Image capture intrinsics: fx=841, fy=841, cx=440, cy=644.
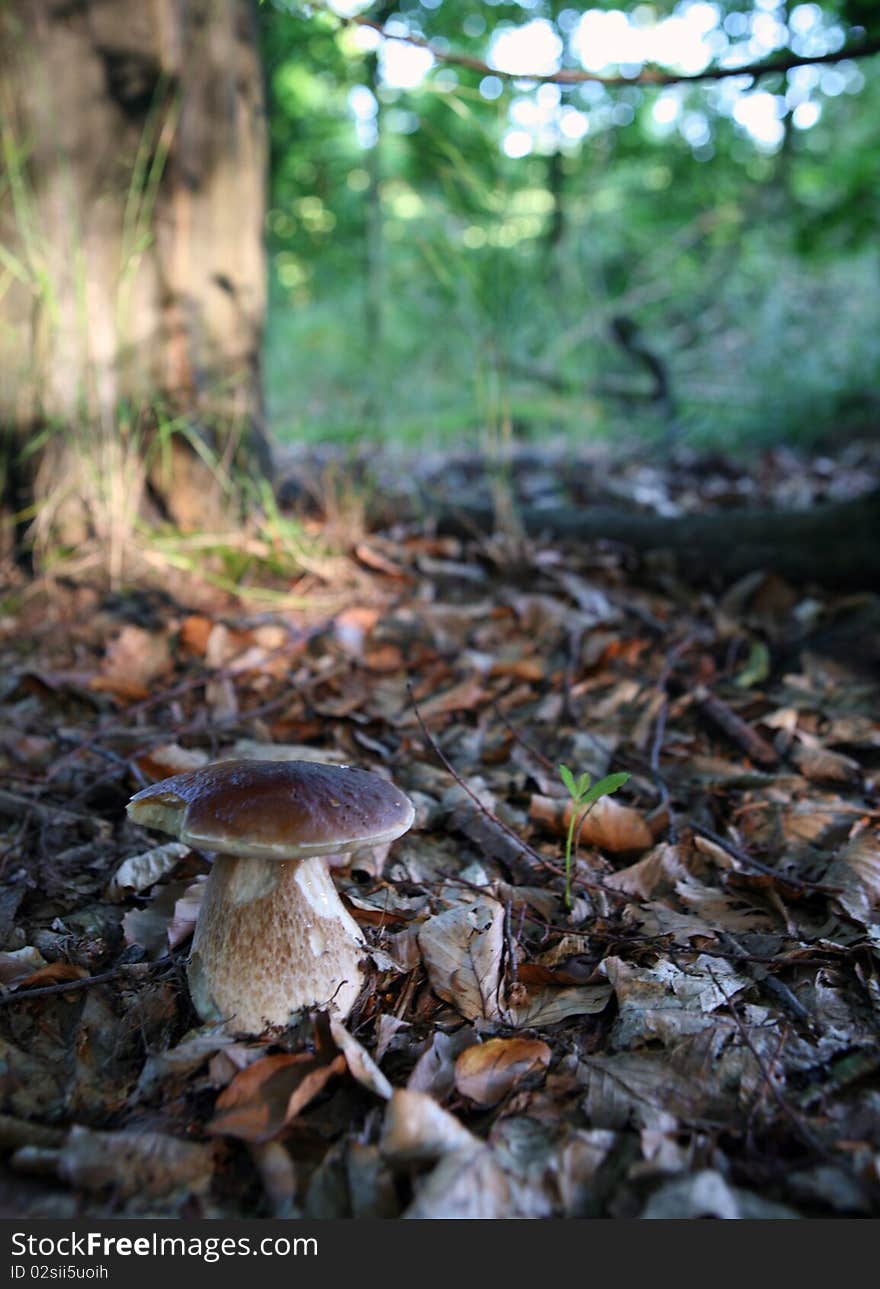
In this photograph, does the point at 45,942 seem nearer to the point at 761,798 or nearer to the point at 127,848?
the point at 127,848

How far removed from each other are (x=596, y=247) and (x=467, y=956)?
679cm

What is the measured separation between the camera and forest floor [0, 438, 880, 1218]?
1.24 meters

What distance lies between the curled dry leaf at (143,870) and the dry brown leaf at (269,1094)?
629 mm

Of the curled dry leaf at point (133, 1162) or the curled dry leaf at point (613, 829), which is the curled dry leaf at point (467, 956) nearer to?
the curled dry leaf at point (613, 829)

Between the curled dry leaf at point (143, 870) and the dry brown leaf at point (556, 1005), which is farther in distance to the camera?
the curled dry leaf at point (143, 870)

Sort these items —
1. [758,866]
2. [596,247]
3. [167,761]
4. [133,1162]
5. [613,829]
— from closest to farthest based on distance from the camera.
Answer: [133,1162], [758,866], [613,829], [167,761], [596,247]

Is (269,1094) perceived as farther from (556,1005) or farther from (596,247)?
(596,247)

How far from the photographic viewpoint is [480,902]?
1.82 meters

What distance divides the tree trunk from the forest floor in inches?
21.0

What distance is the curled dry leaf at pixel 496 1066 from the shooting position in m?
1.39

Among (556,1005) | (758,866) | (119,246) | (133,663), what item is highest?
(119,246)

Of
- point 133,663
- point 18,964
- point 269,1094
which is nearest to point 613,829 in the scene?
point 269,1094

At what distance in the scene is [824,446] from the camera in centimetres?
620

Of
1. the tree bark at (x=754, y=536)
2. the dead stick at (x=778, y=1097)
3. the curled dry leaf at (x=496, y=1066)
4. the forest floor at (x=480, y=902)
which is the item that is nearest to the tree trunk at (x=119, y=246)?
the forest floor at (x=480, y=902)
